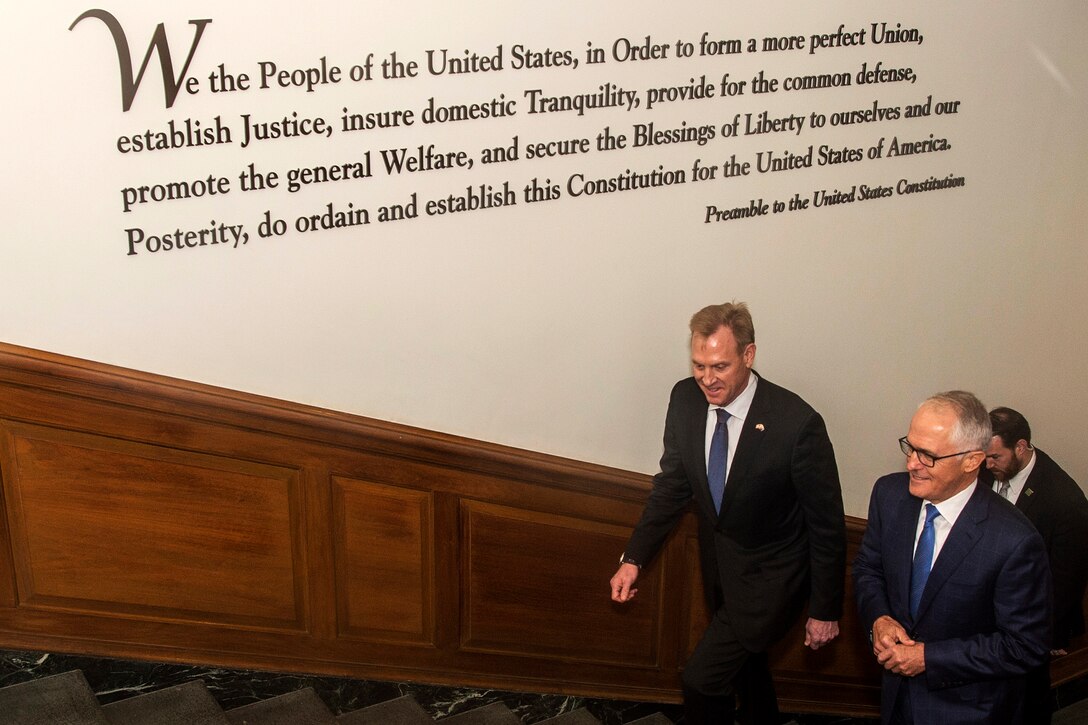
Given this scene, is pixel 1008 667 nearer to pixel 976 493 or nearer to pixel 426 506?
pixel 976 493

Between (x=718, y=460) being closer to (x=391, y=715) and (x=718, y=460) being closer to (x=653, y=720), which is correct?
(x=653, y=720)

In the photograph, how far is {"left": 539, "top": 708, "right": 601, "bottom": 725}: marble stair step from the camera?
4477mm

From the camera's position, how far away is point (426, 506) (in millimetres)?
4102

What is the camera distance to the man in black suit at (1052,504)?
4332 millimetres

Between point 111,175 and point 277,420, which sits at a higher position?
Answer: point 111,175

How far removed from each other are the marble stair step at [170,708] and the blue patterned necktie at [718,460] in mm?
1884

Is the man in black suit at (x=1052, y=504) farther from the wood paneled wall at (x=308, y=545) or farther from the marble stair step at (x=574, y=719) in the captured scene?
the marble stair step at (x=574, y=719)

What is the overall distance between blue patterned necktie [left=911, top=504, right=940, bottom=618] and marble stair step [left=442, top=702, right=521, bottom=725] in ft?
5.84

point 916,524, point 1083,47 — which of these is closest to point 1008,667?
point 916,524

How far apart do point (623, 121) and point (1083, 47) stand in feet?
7.24

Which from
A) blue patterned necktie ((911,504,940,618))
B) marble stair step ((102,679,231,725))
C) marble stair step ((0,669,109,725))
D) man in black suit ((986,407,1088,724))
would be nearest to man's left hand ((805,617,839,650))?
blue patterned necktie ((911,504,940,618))

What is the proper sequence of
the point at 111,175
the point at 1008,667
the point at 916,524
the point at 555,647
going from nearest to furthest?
the point at 1008,667 → the point at 916,524 → the point at 111,175 → the point at 555,647

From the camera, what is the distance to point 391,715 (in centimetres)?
415

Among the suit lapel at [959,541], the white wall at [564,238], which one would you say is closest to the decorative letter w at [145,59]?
the white wall at [564,238]
